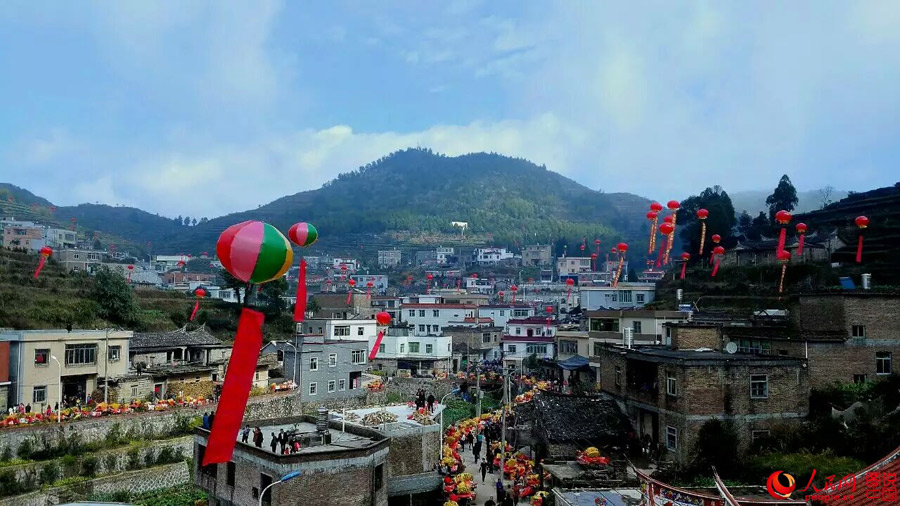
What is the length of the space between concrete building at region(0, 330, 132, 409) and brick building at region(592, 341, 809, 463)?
25.5m

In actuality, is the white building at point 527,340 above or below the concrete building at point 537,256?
below

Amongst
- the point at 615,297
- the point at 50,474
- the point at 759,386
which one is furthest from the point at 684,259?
the point at 50,474

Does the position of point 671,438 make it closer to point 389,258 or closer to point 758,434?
point 758,434

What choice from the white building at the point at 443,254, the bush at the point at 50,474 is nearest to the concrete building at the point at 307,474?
the bush at the point at 50,474

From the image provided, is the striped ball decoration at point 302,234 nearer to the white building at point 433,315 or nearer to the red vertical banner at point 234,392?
the red vertical banner at point 234,392

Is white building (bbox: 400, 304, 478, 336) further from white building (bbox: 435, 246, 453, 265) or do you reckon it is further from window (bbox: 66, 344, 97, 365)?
white building (bbox: 435, 246, 453, 265)

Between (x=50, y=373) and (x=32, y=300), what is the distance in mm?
18511

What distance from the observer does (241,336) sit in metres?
14.7

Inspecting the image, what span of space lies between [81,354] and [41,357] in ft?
6.39

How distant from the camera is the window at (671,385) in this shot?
2350cm

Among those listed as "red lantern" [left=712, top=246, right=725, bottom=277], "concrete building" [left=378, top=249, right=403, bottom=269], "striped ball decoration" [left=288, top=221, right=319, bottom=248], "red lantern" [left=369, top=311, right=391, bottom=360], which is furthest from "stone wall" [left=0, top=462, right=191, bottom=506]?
"concrete building" [left=378, top=249, right=403, bottom=269]

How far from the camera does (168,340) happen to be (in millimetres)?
38812

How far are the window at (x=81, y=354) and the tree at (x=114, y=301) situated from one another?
17007 millimetres

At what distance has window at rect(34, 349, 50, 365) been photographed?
2950cm
